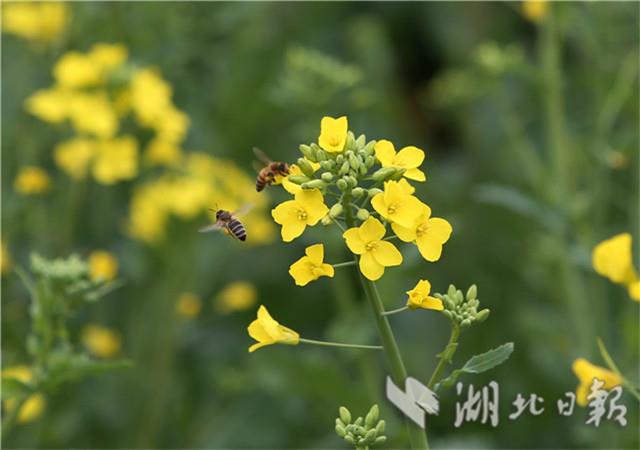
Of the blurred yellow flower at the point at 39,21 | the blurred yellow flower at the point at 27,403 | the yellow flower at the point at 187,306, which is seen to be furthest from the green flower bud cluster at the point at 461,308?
the blurred yellow flower at the point at 39,21

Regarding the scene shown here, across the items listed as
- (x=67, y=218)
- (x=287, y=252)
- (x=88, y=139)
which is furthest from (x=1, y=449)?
(x=287, y=252)

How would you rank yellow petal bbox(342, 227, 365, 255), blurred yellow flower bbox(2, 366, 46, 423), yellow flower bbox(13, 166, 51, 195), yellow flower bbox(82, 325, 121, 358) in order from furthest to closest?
1. yellow flower bbox(82, 325, 121, 358)
2. yellow flower bbox(13, 166, 51, 195)
3. blurred yellow flower bbox(2, 366, 46, 423)
4. yellow petal bbox(342, 227, 365, 255)

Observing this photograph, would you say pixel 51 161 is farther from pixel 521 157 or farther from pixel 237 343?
pixel 521 157

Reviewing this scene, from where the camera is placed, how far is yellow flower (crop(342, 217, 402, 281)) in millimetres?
1346

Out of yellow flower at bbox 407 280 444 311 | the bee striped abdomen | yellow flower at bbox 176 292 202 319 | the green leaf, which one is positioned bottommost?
the green leaf

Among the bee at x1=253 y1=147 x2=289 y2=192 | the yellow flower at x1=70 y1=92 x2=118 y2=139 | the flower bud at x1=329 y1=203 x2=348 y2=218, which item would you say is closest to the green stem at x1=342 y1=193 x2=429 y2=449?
the flower bud at x1=329 y1=203 x2=348 y2=218

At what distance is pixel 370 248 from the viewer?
1360 mm

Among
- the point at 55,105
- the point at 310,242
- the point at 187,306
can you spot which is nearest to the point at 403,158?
the point at 55,105

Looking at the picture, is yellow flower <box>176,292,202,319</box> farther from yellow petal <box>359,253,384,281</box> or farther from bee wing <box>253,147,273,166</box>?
yellow petal <box>359,253,384,281</box>

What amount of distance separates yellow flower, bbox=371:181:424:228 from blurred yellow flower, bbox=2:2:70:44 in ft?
8.83

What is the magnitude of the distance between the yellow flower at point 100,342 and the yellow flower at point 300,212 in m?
2.11

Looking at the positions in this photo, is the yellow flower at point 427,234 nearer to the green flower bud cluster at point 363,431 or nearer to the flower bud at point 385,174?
the flower bud at point 385,174

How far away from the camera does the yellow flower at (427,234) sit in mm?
1383

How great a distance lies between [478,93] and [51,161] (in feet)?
5.60
